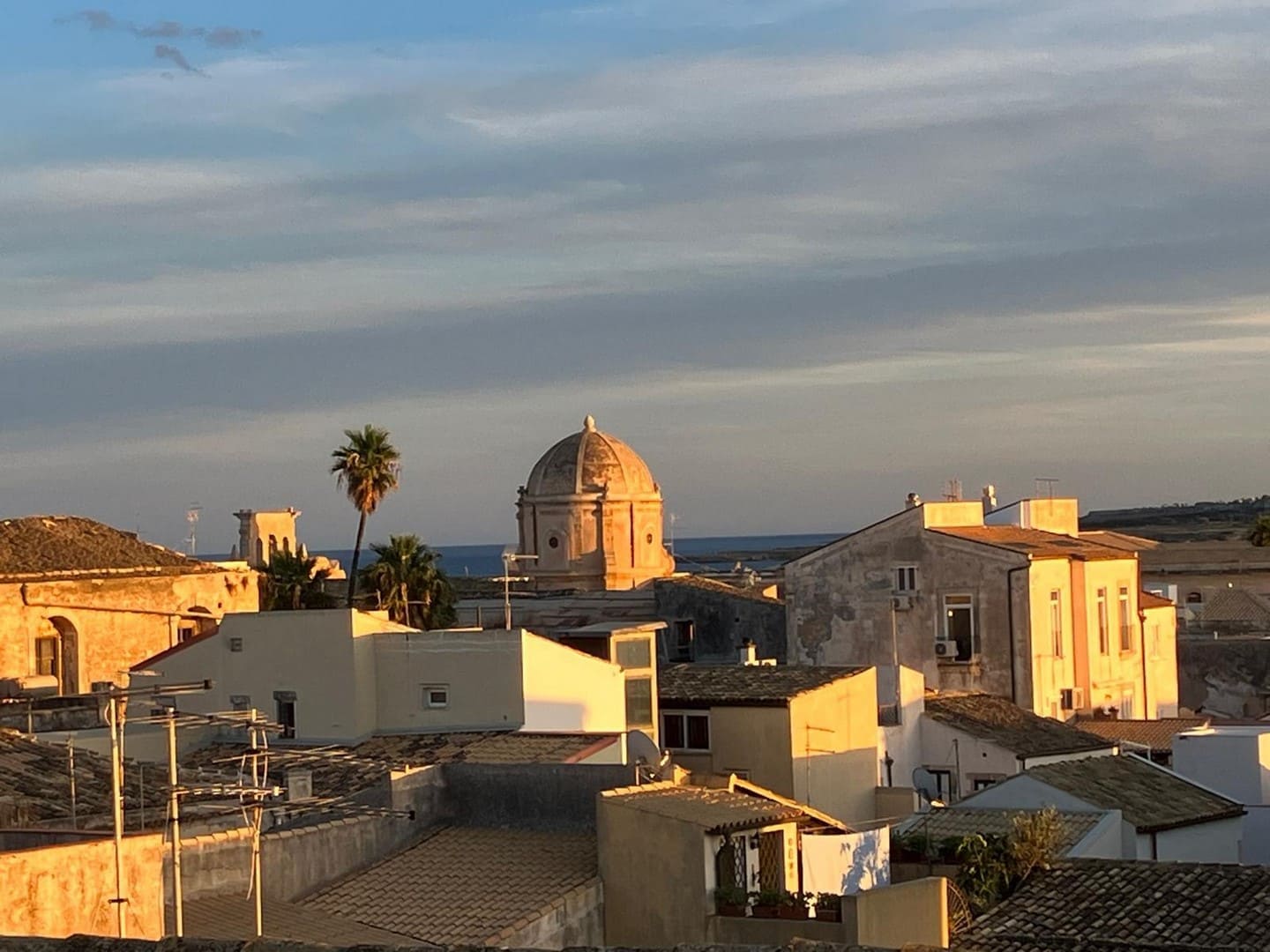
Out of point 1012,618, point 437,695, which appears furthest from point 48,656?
point 437,695

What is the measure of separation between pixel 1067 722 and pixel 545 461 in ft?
101

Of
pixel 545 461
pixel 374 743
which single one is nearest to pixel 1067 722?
pixel 374 743

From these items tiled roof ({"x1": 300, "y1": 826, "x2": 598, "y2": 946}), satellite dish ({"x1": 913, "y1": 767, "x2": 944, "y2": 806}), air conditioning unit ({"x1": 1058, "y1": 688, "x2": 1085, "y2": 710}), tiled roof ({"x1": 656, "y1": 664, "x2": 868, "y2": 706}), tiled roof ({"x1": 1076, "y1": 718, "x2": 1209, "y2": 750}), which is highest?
tiled roof ({"x1": 656, "y1": 664, "x2": 868, "y2": 706})

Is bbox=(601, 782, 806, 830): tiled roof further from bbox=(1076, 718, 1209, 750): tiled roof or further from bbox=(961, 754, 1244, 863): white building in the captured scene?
bbox=(1076, 718, 1209, 750): tiled roof

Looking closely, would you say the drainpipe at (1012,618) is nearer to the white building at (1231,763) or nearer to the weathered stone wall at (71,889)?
the white building at (1231,763)

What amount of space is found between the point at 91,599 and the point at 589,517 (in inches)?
847

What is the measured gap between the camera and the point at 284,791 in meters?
25.8

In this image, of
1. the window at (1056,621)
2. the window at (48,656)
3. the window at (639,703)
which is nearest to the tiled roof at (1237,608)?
the window at (1056,621)

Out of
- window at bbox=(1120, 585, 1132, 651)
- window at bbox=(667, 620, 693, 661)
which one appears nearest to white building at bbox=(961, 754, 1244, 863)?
window at bbox=(1120, 585, 1132, 651)

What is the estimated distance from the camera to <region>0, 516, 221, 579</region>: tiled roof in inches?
2103

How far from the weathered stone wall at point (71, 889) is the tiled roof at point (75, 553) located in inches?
1480

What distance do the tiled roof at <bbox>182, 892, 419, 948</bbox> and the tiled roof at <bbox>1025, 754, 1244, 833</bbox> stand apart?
37.9ft

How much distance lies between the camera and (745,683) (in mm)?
35562

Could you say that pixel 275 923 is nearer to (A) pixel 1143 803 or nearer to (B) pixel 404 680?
(B) pixel 404 680
